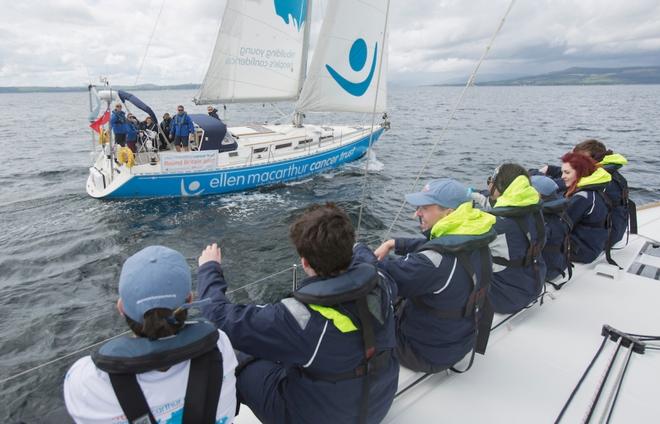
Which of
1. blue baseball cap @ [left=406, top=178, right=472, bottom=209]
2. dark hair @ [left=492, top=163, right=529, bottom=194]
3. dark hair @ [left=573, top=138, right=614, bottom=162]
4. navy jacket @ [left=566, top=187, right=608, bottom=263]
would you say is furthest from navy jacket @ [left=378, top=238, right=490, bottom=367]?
dark hair @ [left=573, top=138, right=614, bottom=162]

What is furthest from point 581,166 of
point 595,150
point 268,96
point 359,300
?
point 268,96

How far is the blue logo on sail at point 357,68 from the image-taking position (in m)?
A: 12.5

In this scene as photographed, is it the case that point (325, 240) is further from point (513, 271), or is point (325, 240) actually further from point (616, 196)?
point (616, 196)

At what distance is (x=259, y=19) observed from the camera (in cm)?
1298

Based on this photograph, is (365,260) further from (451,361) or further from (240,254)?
(240,254)

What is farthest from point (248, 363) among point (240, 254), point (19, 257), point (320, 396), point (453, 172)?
point (453, 172)

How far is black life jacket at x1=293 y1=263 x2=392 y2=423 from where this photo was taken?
1.55m

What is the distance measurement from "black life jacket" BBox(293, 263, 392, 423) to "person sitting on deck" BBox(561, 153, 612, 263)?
2974 mm

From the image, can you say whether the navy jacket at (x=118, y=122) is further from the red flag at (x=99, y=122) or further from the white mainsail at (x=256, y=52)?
the white mainsail at (x=256, y=52)

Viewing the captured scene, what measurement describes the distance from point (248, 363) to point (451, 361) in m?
1.20

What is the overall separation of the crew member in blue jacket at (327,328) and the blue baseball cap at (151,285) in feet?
1.16

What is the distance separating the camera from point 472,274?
2.18 m

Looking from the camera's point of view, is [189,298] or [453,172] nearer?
[189,298]

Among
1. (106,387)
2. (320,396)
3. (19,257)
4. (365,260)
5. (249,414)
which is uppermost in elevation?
(365,260)
